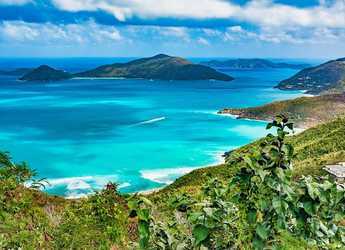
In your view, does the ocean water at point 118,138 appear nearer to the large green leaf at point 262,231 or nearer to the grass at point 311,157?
the grass at point 311,157

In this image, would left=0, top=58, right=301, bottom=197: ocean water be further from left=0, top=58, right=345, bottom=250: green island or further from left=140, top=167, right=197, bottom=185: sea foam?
left=0, top=58, right=345, bottom=250: green island

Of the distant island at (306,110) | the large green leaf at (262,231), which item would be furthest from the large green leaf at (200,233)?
the distant island at (306,110)

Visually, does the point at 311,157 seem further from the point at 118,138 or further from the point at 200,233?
the point at 200,233

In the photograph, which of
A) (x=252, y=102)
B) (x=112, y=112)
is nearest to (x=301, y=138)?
(x=112, y=112)

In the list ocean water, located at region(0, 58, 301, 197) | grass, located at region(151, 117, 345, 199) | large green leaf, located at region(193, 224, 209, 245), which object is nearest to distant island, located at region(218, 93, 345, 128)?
ocean water, located at region(0, 58, 301, 197)

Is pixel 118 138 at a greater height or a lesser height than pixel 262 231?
lesser

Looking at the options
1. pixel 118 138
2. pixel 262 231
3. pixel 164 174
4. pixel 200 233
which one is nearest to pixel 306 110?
pixel 118 138

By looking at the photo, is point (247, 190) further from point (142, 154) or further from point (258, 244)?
point (142, 154)

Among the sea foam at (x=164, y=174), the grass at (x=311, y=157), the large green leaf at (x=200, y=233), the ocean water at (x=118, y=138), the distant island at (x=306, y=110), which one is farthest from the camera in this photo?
the distant island at (x=306, y=110)
